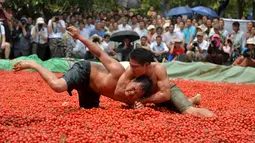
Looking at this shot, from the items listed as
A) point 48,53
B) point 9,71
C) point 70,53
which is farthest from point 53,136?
point 48,53

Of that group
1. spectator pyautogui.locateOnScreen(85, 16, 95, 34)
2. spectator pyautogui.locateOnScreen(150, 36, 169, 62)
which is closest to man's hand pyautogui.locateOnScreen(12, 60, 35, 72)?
spectator pyautogui.locateOnScreen(150, 36, 169, 62)

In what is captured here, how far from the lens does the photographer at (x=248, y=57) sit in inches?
538

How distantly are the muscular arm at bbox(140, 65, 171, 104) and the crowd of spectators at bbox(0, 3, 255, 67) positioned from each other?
784 cm

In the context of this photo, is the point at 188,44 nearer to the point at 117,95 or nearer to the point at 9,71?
the point at 9,71

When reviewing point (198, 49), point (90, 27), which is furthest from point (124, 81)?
point (90, 27)

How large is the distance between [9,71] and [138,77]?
788cm

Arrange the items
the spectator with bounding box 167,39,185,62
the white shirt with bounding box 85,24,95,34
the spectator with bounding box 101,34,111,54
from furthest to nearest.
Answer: the white shirt with bounding box 85,24,95,34
the spectator with bounding box 101,34,111,54
the spectator with bounding box 167,39,185,62

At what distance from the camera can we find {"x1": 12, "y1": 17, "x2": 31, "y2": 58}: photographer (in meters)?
16.3

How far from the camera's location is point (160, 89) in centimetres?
662

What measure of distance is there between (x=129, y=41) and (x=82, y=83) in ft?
28.8

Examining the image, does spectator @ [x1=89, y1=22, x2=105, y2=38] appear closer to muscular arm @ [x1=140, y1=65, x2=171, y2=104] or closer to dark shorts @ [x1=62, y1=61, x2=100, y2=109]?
dark shorts @ [x1=62, y1=61, x2=100, y2=109]

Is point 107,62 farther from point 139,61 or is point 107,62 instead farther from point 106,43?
point 106,43

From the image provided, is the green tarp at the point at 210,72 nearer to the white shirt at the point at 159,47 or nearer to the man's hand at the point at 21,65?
the white shirt at the point at 159,47

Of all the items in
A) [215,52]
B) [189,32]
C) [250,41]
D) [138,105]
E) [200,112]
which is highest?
[189,32]
